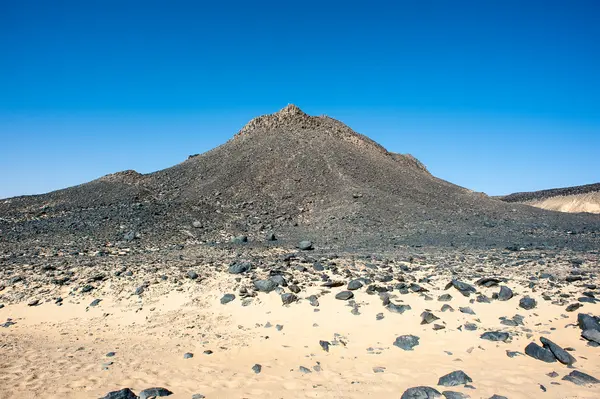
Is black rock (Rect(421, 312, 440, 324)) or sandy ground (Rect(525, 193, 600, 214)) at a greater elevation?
sandy ground (Rect(525, 193, 600, 214))

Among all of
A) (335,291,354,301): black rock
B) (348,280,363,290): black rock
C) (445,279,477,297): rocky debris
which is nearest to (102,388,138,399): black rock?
(335,291,354,301): black rock

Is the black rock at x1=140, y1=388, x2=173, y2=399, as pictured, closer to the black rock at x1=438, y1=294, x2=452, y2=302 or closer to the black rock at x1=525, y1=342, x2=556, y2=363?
the black rock at x1=525, y1=342, x2=556, y2=363

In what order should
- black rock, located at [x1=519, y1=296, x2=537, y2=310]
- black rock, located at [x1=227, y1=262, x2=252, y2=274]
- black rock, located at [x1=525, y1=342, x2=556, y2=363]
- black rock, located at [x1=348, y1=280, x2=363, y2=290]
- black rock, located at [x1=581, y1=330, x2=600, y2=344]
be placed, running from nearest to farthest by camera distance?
black rock, located at [x1=525, y1=342, x2=556, y2=363]
black rock, located at [x1=581, y1=330, x2=600, y2=344]
black rock, located at [x1=519, y1=296, x2=537, y2=310]
black rock, located at [x1=348, y1=280, x2=363, y2=290]
black rock, located at [x1=227, y1=262, x2=252, y2=274]

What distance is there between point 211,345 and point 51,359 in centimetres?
293

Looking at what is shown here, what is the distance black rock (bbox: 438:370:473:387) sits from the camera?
6162 mm

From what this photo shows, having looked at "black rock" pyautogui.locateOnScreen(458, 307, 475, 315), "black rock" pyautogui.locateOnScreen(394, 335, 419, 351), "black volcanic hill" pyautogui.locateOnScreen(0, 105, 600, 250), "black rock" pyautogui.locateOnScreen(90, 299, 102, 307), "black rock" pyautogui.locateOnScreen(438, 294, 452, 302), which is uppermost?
"black volcanic hill" pyautogui.locateOnScreen(0, 105, 600, 250)

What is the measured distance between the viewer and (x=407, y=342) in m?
7.74

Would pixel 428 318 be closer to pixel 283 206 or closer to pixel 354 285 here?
pixel 354 285

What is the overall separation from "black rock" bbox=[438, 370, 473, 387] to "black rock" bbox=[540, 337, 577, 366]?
1646 mm

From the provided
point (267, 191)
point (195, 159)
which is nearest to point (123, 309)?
point (267, 191)

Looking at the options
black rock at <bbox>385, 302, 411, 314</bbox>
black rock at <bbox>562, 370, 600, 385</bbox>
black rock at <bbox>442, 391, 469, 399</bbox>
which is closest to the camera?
black rock at <bbox>442, 391, 469, 399</bbox>

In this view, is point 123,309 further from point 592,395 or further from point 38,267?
point 592,395

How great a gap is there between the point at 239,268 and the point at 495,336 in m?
6.84

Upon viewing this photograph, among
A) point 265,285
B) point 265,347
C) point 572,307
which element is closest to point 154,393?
point 265,347
